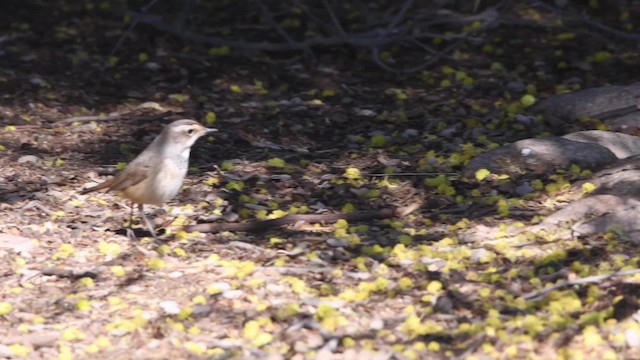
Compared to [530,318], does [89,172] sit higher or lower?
lower

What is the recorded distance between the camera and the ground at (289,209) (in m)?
5.51

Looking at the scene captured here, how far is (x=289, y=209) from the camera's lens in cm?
734

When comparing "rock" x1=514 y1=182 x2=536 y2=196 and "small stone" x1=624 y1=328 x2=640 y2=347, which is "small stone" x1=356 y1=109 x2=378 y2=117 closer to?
"rock" x1=514 y1=182 x2=536 y2=196

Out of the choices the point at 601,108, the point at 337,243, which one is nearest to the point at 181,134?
the point at 337,243

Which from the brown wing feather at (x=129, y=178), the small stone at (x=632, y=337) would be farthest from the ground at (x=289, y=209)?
the brown wing feather at (x=129, y=178)

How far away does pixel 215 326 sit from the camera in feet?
18.5

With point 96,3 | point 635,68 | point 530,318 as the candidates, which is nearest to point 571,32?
point 635,68

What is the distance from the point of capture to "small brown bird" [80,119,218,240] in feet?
21.8

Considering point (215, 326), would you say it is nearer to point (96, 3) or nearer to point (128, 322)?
point (128, 322)

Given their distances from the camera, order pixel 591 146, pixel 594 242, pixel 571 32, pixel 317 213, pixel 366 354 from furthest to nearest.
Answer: pixel 571 32, pixel 591 146, pixel 317 213, pixel 594 242, pixel 366 354

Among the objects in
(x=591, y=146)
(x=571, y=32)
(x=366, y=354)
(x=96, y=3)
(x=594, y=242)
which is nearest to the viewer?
(x=366, y=354)

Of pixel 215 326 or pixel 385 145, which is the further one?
pixel 385 145

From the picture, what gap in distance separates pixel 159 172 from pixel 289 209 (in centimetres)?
102

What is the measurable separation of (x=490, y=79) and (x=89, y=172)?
3.71m
